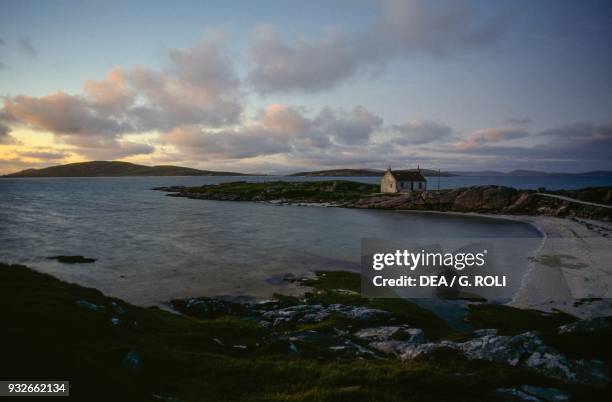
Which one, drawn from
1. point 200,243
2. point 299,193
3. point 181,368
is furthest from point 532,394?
point 299,193

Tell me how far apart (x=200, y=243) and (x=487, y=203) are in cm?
8223

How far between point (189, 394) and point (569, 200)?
349 ft

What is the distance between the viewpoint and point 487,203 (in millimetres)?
98375

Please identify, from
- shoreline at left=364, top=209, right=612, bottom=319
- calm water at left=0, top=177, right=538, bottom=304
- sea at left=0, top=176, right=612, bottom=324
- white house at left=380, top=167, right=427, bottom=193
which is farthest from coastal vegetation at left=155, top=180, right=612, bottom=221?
shoreline at left=364, top=209, right=612, bottom=319

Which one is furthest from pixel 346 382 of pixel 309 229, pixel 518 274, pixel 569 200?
pixel 569 200

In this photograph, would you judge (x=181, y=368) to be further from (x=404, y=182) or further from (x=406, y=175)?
(x=406, y=175)

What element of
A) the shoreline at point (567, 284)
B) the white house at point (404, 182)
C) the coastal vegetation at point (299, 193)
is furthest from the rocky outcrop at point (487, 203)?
the shoreline at point (567, 284)

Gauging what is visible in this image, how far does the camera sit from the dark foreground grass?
1063 centimetres

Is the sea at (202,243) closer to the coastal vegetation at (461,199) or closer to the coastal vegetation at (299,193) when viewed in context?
the coastal vegetation at (461,199)

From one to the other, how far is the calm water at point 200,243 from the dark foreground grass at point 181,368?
16182mm

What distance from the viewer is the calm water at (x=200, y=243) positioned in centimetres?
3612

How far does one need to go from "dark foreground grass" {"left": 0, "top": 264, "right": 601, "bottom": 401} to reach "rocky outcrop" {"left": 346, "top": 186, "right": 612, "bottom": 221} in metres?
86.8

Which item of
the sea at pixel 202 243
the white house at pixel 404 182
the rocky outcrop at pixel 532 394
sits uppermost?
the white house at pixel 404 182

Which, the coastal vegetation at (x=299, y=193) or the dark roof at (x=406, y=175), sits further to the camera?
the coastal vegetation at (x=299, y=193)
